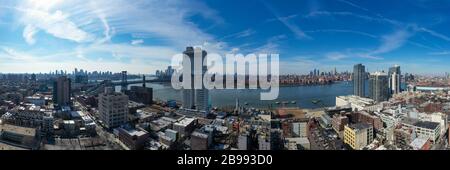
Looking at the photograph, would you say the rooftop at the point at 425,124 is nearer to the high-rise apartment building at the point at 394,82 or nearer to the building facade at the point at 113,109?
the high-rise apartment building at the point at 394,82

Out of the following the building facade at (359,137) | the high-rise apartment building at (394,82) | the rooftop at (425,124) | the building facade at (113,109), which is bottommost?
the building facade at (359,137)

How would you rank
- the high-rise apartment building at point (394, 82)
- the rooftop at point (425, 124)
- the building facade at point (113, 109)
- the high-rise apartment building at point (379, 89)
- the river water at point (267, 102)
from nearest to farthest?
the rooftop at point (425, 124), the building facade at point (113, 109), the river water at point (267, 102), the high-rise apartment building at point (394, 82), the high-rise apartment building at point (379, 89)

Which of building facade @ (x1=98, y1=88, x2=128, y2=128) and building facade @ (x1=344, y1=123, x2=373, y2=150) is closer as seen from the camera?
building facade @ (x1=344, y1=123, x2=373, y2=150)

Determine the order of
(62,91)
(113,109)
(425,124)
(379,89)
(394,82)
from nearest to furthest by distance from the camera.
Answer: (425,124), (113,109), (62,91), (394,82), (379,89)

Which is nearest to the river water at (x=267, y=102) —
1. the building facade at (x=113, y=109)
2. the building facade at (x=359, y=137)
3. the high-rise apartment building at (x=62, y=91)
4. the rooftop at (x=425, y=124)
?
the building facade at (x=113, y=109)

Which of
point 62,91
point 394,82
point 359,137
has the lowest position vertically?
point 359,137

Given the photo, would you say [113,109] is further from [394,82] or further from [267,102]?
[394,82]

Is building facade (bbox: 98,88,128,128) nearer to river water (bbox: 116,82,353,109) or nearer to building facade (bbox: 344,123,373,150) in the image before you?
river water (bbox: 116,82,353,109)

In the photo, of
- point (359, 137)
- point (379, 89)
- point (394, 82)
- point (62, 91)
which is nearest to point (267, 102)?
point (359, 137)

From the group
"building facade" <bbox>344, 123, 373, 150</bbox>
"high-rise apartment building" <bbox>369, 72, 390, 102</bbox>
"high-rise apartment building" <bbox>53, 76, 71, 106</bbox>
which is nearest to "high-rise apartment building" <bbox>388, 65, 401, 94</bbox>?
"high-rise apartment building" <bbox>369, 72, 390, 102</bbox>
